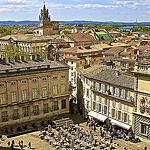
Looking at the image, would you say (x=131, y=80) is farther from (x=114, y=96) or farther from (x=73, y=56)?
(x=73, y=56)

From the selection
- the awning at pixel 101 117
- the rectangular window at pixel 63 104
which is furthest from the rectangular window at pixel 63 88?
the awning at pixel 101 117

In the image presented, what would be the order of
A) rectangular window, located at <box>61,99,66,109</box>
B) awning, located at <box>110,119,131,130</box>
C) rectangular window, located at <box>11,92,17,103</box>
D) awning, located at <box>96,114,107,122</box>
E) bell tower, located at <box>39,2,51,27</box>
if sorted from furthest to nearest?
bell tower, located at <box>39,2,51,27</box> < rectangular window, located at <box>61,99,66,109</box> < rectangular window, located at <box>11,92,17,103</box> < awning, located at <box>96,114,107,122</box> < awning, located at <box>110,119,131,130</box>

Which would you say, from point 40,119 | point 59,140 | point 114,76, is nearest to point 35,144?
point 59,140

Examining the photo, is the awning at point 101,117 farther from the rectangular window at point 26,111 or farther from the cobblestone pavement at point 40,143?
the rectangular window at point 26,111

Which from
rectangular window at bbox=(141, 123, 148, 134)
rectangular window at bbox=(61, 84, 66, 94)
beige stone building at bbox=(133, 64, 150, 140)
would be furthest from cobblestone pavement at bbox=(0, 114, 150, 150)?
rectangular window at bbox=(61, 84, 66, 94)

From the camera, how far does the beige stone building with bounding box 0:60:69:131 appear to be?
47688 mm

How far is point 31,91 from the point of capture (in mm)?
50312

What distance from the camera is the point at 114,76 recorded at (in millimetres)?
47688

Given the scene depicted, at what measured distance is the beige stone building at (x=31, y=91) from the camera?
47.7 metres

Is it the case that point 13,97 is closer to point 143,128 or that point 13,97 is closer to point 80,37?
point 143,128

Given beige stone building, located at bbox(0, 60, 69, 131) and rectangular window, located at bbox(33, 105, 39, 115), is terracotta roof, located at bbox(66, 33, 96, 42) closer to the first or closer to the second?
beige stone building, located at bbox(0, 60, 69, 131)

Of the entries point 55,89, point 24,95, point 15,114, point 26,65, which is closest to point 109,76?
point 55,89

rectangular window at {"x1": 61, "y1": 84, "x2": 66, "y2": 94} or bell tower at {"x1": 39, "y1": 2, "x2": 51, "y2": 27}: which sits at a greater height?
bell tower at {"x1": 39, "y1": 2, "x2": 51, "y2": 27}

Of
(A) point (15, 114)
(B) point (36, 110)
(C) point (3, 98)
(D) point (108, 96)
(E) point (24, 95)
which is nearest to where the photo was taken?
(D) point (108, 96)
